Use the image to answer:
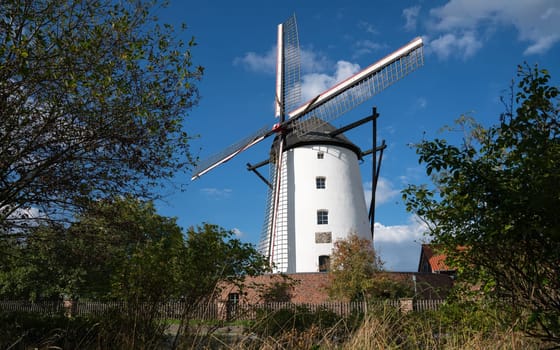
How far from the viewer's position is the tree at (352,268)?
21109 mm

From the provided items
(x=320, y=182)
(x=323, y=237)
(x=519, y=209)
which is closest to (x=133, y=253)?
(x=519, y=209)

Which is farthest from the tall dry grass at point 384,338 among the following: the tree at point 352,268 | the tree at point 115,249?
the tree at point 352,268

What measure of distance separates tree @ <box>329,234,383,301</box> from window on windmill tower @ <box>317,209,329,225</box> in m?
1.53

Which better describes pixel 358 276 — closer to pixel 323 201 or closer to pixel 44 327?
pixel 323 201

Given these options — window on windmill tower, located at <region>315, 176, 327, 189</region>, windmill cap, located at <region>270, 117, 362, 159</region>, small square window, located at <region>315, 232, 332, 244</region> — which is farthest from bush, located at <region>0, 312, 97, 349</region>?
windmill cap, located at <region>270, 117, 362, 159</region>

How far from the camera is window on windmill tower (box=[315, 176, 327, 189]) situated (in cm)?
2498

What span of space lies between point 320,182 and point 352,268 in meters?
5.49

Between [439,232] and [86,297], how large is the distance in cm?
2701

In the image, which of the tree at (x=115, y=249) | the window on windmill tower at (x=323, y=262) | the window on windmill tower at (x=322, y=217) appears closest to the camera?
the tree at (x=115, y=249)

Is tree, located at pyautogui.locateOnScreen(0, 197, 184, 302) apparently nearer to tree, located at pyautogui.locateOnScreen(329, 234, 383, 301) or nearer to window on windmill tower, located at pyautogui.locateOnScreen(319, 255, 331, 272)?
tree, located at pyautogui.locateOnScreen(329, 234, 383, 301)

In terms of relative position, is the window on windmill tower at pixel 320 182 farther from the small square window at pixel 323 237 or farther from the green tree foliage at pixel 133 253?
the green tree foliage at pixel 133 253

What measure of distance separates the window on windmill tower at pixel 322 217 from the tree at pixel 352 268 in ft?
5.04

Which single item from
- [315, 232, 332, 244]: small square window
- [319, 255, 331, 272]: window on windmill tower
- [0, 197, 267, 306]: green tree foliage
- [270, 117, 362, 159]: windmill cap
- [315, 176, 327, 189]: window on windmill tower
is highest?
[270, 117, 362, 159]: windmill cap

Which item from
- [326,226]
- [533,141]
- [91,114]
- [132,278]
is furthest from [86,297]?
[533,141]
